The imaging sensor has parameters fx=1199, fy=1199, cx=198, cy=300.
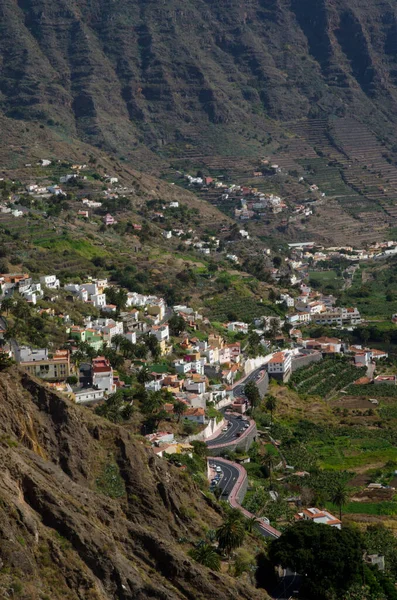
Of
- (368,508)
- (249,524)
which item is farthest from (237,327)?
(249,524)

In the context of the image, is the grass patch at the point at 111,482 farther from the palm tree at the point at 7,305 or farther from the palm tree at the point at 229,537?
the palm tree at the point at 7,305

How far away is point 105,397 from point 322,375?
26041 millimetres

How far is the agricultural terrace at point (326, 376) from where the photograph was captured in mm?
74562

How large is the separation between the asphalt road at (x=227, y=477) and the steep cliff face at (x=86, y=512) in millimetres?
7083

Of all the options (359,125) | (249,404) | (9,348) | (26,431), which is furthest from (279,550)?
(359,125)

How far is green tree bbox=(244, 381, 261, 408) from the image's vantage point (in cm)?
6322

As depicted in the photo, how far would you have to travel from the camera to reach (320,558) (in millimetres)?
37000

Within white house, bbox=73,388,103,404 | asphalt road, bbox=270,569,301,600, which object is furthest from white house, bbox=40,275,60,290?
asphalt road, bbox=270,569,301,600

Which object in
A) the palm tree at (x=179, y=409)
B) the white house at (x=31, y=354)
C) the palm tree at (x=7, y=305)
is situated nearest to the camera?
the palm tree at (x=179, y=409)

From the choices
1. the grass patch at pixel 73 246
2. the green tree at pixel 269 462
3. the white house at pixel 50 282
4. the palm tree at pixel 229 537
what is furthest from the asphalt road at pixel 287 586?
the grass patch at pixel 73 246

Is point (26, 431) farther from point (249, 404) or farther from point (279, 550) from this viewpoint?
point (249, 404)

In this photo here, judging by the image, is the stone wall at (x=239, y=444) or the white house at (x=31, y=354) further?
the white house at (x=31, y=354)

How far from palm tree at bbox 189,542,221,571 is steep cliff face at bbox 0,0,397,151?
4602 inches

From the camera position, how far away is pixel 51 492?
29.6 metres
